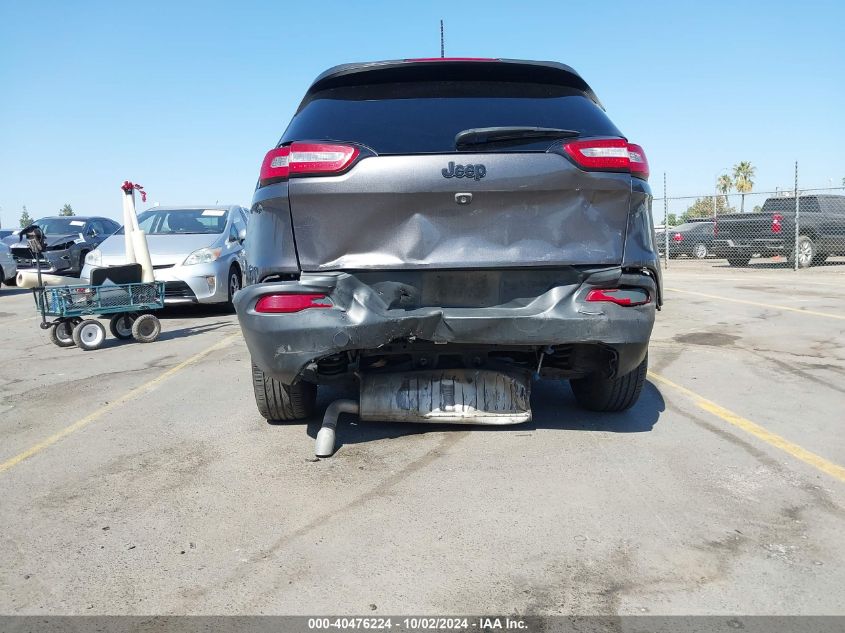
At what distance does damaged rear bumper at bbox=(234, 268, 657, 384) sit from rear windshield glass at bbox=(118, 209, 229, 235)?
7612 millimetres

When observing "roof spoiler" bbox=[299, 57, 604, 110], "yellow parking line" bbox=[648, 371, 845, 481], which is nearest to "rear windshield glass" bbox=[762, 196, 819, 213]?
"yellow parking line" bbox=[648, 371, 845, 481]

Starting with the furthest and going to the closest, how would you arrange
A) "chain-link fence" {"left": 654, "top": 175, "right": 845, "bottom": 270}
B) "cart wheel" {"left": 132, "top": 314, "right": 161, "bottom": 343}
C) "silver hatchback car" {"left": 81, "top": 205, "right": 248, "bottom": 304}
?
"chain-link fence" {"left": 654, "top": 175, "right": 845, "bottom": 270}
"silver hatchback car" {"left": 81, "top": 205, "right": 248, "bottom": 304}
"cart wheel" {"left": 132, "top": 314, "right": 161, "bottom": 343}

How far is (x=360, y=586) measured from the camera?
2400 mm

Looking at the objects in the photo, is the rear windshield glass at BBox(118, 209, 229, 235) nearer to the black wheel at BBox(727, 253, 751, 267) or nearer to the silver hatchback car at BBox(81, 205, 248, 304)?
the silver hatchback car at BBox(81, 205, 248, 304)

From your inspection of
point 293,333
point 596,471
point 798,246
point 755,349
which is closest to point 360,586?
point 293,333

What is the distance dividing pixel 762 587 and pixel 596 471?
1.13 metres

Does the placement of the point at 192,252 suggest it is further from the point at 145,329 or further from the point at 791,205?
the point at 791,205

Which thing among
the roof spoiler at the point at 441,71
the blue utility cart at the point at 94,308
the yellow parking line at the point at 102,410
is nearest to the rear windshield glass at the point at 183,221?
the blue utility cart at the point at 94,308

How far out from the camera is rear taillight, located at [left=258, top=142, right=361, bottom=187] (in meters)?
3.28

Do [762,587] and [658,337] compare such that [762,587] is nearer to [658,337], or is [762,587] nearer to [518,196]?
[518,196]

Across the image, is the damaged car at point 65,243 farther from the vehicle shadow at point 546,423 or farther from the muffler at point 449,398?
the muffler at point 449,398

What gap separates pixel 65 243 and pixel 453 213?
56.4ft

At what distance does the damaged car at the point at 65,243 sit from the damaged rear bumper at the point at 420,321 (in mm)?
15800

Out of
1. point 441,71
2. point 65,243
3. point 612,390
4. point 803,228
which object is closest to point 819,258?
point 803,228
